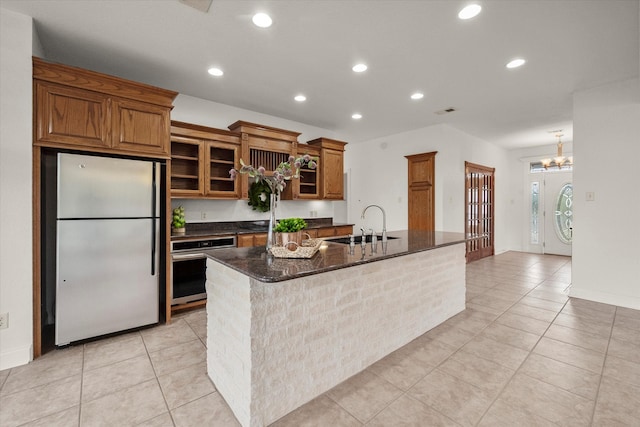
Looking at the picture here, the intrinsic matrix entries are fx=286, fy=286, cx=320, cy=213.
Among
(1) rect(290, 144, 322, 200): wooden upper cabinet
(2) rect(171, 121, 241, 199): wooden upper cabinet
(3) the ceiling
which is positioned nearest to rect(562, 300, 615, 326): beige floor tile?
(3) the ceiling

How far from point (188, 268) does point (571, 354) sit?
3739 mm

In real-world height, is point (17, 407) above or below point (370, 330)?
below

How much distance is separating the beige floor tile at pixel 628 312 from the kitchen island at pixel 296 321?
2.82 meters

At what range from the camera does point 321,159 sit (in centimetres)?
502

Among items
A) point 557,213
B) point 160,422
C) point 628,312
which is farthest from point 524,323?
point 557,213

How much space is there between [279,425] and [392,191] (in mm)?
5060

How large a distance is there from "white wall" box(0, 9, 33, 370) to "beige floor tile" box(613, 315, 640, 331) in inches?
215

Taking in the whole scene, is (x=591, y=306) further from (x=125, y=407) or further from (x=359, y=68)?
(x=125, y=407)

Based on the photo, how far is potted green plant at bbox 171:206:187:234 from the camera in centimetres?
352

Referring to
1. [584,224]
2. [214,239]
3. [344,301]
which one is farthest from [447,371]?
[584,224]

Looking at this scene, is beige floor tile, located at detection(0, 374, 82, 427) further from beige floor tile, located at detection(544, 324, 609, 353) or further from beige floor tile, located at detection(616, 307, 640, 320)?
beige floor tile, located at detection(616, 307, 640, 320)

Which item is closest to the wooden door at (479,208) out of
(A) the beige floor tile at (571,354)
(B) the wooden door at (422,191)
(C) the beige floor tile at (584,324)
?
(B) the wooden door at (422,191)

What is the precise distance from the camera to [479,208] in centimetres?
637

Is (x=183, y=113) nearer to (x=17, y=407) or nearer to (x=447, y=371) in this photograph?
(x=17, y=407)
